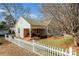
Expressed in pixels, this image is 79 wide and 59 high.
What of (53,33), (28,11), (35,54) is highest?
(28,11)

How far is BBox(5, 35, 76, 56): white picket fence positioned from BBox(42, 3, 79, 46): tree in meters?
0.17

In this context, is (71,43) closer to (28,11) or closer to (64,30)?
(64,30)

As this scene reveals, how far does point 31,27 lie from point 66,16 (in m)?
0.46

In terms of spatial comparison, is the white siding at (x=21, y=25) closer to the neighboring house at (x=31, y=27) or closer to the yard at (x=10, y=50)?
the neighboring house at (x=31, y=27)

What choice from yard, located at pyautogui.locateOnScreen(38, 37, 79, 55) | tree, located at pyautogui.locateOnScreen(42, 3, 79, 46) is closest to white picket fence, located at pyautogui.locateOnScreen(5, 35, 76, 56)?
yard, located at pyautogui.locateOnScreen(38, 37, 79, 55)

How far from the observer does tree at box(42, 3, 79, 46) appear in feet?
11.0

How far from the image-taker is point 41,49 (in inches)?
136

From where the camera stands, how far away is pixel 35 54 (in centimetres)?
345

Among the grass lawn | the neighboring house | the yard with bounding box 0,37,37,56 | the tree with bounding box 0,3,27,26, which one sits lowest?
the yard with bounding box 0,37,37,56

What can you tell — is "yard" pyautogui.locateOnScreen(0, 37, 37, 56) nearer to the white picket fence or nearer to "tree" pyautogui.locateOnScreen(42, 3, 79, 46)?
the white picket fence

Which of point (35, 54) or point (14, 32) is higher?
point (14, 32)

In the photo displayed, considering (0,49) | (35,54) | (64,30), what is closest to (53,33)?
(64,30)

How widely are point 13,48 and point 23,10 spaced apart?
0.50 metres

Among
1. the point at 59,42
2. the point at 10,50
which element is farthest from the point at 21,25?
the point at 59,42
